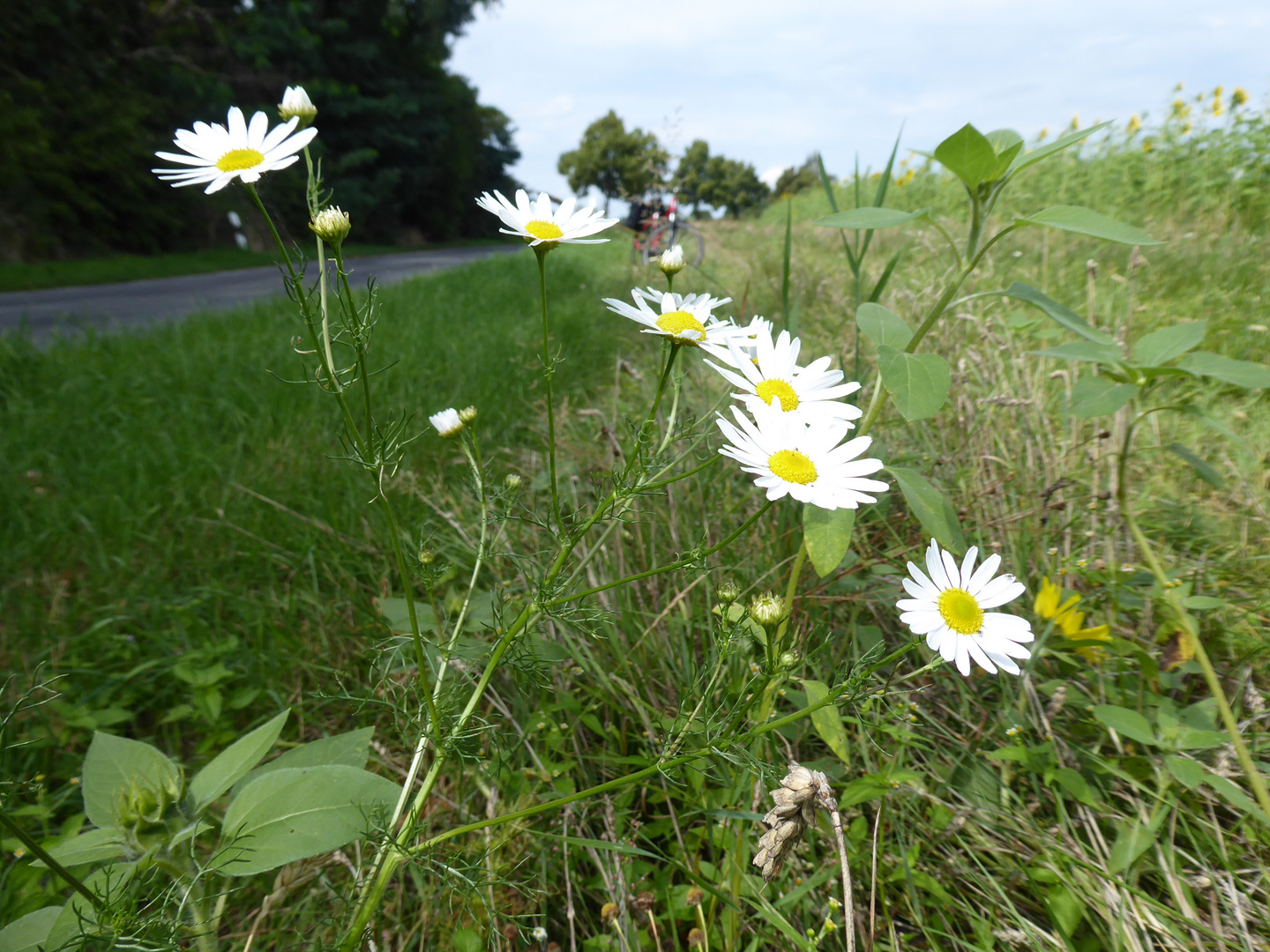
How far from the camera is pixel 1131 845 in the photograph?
877 millimetres

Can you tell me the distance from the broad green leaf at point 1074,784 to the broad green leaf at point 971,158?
0.88 metres

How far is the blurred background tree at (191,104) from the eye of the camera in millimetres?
9602

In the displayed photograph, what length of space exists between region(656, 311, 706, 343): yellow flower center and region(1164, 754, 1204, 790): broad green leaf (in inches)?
35.0

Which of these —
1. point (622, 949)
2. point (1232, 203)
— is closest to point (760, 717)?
point (622, 949)

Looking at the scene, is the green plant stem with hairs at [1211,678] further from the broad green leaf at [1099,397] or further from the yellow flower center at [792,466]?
the yellow flower center at [792,466]

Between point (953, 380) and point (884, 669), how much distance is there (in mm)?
910

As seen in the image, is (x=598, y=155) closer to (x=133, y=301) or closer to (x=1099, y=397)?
(x=133, y=301)

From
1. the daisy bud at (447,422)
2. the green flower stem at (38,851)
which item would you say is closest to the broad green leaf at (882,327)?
the daisy bud at (447,422)

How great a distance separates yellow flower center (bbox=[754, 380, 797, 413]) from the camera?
0.81 metres

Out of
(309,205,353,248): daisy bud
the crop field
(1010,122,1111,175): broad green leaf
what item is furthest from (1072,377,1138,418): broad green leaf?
(309,205,353,248): daisy bud

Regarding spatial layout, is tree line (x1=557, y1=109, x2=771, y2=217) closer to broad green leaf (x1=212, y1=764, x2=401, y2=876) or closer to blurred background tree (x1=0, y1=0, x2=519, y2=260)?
blurred background tree (x1=0, y1=0, x2=519, y2=260)

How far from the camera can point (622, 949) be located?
2.84ft

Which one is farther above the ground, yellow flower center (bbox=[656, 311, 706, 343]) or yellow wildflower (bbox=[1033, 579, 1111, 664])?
yellow flower center (bbox=[656, 311, 706, 343])

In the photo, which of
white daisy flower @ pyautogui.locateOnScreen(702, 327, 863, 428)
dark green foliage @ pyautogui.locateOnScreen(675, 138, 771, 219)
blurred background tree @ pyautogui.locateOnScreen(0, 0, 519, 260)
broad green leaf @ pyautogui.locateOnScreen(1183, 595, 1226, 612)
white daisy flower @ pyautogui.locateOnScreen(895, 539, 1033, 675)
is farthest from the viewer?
dark green foliage @ pyautogui.locateOnScreen(675, 138, 771, 219)
